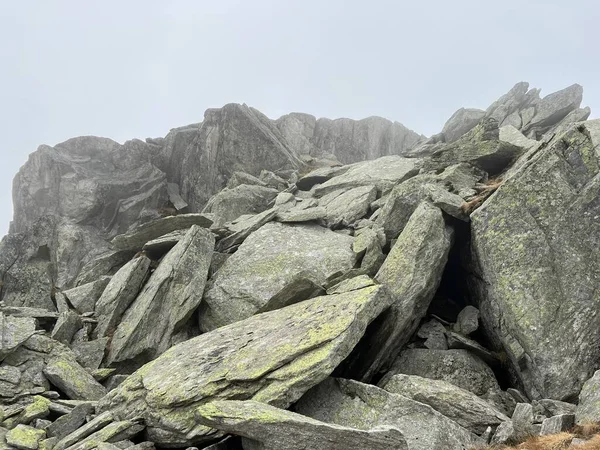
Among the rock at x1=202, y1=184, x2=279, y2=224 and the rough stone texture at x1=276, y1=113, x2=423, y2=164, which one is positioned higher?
the rough stone texture at x1=276, y1=113, x2=423, y2=164

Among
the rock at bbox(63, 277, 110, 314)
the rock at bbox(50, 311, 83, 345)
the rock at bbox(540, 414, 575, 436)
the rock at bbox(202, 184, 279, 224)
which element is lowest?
the rock at bbox(540, 414, 575, 436)

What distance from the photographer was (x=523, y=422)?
1476cm

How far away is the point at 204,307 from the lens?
25.3 m

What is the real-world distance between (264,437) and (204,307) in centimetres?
1318

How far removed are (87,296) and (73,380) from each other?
1005cm

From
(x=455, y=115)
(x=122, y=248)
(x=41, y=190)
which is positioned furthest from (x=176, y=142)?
(x=455, y=115)

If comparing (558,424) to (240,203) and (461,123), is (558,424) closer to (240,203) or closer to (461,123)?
(240,203)

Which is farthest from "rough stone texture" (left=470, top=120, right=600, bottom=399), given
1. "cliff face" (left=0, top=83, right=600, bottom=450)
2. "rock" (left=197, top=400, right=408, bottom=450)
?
"rock" (left=197, top=400, right=408, bottom=450)

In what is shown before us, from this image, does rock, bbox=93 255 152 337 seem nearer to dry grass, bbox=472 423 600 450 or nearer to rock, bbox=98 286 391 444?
rock, bbox=98 286 391 444

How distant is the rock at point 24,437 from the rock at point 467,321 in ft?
60.6

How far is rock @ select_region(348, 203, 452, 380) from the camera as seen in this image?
2012 cm

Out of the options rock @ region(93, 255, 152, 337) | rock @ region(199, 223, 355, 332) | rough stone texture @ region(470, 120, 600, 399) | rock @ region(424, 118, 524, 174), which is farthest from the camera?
rock @ region(424, 118, 524, 174)

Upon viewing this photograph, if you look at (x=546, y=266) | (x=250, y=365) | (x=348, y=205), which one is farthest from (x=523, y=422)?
(x=348, y=205)

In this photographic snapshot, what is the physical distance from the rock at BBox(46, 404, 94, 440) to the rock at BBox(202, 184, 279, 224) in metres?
26.8
